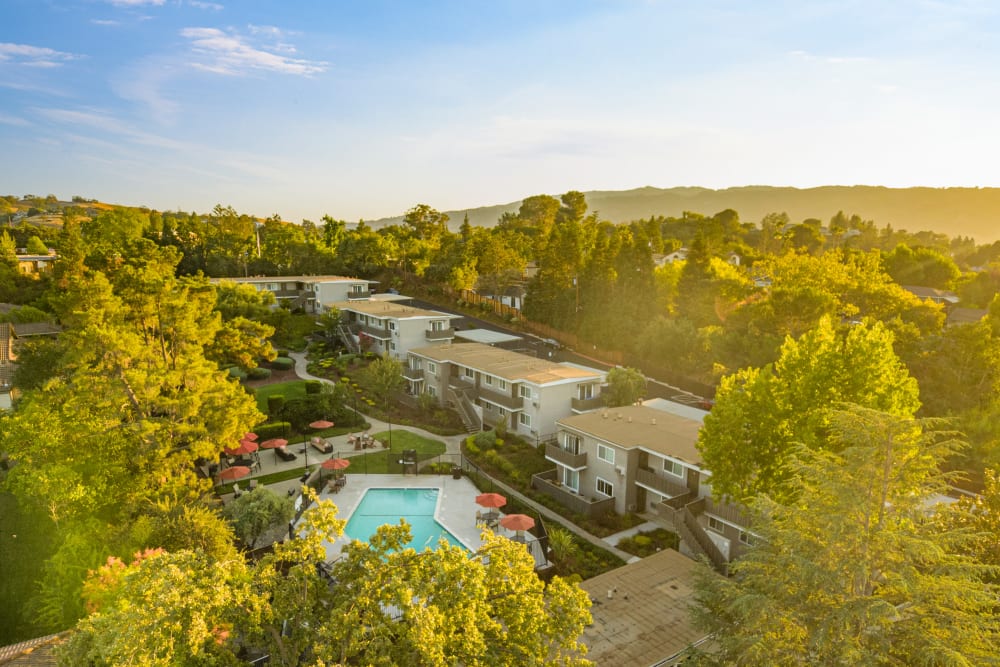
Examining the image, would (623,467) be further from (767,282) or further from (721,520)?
(767,282)

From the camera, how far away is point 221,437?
25.5 metres

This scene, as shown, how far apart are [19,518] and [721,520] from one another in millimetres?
35885

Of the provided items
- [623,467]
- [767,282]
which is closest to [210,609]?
[623,467]

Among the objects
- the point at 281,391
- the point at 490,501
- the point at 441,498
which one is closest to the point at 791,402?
the point at 490,501

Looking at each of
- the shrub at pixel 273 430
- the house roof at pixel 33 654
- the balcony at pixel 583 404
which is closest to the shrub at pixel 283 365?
the shrub at pixel 273 430

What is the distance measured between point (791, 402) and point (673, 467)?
26.3ft

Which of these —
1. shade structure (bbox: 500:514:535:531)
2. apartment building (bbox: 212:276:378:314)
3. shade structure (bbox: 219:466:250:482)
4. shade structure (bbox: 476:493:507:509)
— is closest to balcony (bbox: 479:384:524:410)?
shade structure (bbox: 476:493:507:509)

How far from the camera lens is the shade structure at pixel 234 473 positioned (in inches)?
1216

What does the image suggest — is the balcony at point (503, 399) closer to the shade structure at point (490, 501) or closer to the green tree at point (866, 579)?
the shade structure at point (490, 501)

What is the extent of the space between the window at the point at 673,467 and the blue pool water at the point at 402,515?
440 inches

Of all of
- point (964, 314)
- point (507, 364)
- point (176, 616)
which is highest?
point (176, 616)

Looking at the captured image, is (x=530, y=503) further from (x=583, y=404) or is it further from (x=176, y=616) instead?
(x=176, y=616)

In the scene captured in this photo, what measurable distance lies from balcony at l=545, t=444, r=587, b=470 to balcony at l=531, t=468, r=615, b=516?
1.37 metres

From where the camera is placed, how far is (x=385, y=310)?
57594 mm
